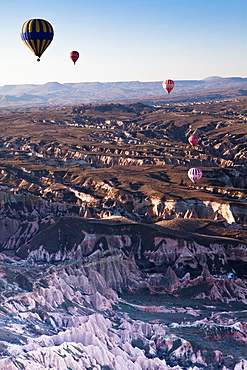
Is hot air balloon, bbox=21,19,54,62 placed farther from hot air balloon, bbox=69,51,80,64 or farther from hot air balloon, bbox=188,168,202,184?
hot air balloon, bbox=69,51,80,64

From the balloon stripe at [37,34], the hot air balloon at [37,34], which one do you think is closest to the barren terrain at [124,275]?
the hot air balloon at [37,34]

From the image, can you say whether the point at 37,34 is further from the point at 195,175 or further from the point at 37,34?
the point at 195,175

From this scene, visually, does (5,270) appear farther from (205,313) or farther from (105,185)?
(105,185)

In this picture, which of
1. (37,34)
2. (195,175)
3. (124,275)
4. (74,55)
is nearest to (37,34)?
(37,34)

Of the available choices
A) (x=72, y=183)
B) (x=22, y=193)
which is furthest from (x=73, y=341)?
(x=72, y=183)

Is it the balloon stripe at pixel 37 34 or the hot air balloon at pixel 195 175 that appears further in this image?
the hot air balloon at pixel 195 175

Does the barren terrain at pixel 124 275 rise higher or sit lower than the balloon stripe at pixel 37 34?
lower

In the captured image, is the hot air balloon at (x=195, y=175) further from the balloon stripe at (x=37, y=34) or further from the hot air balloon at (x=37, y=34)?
the balloon stripe at (x=37, y=34)

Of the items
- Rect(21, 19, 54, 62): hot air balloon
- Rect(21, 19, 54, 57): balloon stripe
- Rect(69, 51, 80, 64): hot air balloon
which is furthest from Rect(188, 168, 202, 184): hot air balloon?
Rect(69, 51, 80, 64): hot air balloon
